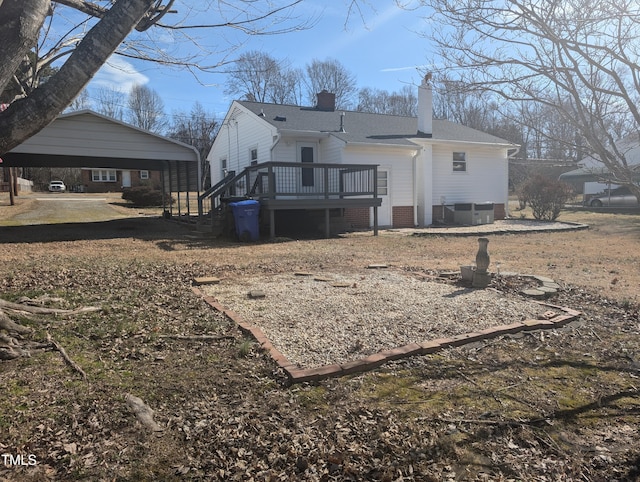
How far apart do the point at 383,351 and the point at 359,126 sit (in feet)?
51.4

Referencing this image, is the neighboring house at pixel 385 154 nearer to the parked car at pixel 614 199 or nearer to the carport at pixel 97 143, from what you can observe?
the carport at pixel 97 143

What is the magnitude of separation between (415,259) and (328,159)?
8070mm

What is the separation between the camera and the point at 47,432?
256 cm

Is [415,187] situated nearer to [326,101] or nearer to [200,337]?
[326,101]

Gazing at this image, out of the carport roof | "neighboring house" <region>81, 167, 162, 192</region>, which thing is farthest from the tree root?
"neighboring house" <region>81, 167, 162, 192</region>

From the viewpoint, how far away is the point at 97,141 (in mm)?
13750

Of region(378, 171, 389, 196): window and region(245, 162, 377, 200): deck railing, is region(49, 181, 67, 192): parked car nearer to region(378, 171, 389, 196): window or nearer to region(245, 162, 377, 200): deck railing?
region(245, 162, 377, 200): deck railing

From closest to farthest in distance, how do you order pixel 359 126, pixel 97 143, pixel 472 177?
pixel 97 143 → pixel 359 126 → pixel 472 177

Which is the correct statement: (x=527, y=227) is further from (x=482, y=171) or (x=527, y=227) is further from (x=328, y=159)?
(x=328, y=159)

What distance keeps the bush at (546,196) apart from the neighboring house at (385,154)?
4.74ft

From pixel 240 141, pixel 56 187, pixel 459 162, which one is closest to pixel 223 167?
pixel 240 141

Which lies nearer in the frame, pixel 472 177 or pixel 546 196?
pixel 472 177

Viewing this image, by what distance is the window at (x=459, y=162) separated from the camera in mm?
19156

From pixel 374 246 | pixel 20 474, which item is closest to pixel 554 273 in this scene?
pixel 374 246
